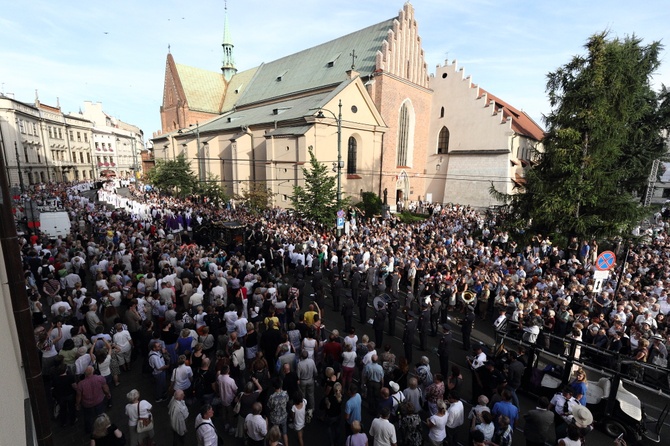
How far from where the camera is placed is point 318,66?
38938 mm

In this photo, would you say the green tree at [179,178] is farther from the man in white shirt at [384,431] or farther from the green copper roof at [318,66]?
the man in white shirt at [384,431]

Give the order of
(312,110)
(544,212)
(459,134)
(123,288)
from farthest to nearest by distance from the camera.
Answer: (459,134) → (312,110) → (544,212) → (123,288)

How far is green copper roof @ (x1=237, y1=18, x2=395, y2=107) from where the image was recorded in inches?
1387

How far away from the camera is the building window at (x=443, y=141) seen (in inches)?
1506

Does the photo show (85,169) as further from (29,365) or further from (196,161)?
(29,365)

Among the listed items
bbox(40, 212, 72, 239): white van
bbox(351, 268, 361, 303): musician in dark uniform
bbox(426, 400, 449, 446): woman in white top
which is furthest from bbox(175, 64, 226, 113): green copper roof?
bbox(426, 400, 449, 446): woman in white top

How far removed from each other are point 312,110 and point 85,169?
60363 mm

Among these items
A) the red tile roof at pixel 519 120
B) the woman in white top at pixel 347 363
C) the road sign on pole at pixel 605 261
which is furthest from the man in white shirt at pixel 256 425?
the red tile roof at pixel 519 120

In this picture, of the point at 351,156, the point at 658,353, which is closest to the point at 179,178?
the point at 351,156

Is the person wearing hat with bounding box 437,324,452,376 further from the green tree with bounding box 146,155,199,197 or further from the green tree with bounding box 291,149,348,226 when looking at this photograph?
the green tree with bounding box 146,155,199,197

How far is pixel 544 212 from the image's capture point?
16.5 m

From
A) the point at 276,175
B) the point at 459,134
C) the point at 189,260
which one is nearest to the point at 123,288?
the point at 189,260

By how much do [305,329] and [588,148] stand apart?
52.0 feet

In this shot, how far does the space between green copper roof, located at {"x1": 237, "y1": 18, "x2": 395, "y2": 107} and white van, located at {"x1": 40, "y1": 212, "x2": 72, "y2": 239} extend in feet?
86.7
